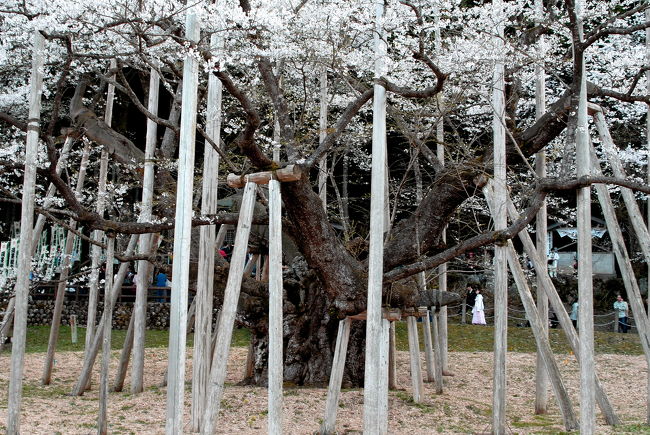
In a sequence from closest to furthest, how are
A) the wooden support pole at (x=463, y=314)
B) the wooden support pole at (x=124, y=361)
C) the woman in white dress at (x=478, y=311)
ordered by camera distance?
the wooden support pole at (x=124, y=361)
the woman in white dress at (x=478, y=311)
the wooden support pole at (x=463, y=314)

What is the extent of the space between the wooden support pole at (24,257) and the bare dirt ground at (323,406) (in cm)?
140

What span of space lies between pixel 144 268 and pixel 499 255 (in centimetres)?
478

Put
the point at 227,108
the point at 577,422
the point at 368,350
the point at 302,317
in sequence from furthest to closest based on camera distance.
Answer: the point at 227,108, the point at 302,317, the point at 577,422, the point at 368,350

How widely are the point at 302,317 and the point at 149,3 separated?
16.9ft

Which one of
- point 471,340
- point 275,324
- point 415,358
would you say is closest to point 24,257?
point 275,324

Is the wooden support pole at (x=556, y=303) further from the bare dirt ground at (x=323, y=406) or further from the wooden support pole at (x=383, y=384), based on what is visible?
the wooden support pole at (x=383, y=384)

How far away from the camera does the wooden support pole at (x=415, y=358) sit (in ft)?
31.6

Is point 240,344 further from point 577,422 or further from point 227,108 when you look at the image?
point 577,422

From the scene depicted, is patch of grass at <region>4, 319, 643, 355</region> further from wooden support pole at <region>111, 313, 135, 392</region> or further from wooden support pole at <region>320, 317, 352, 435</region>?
wooden support pole at <region>320, 317, 352, 435</region>

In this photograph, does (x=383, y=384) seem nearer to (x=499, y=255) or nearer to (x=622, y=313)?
(x=499, y=255)

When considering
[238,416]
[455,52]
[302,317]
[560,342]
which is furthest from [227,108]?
[560,342]

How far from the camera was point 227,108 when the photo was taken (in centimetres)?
1179

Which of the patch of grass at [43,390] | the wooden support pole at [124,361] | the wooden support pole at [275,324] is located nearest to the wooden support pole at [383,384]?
the wooden support pole at [275,324]

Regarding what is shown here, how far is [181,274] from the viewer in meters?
5.95
